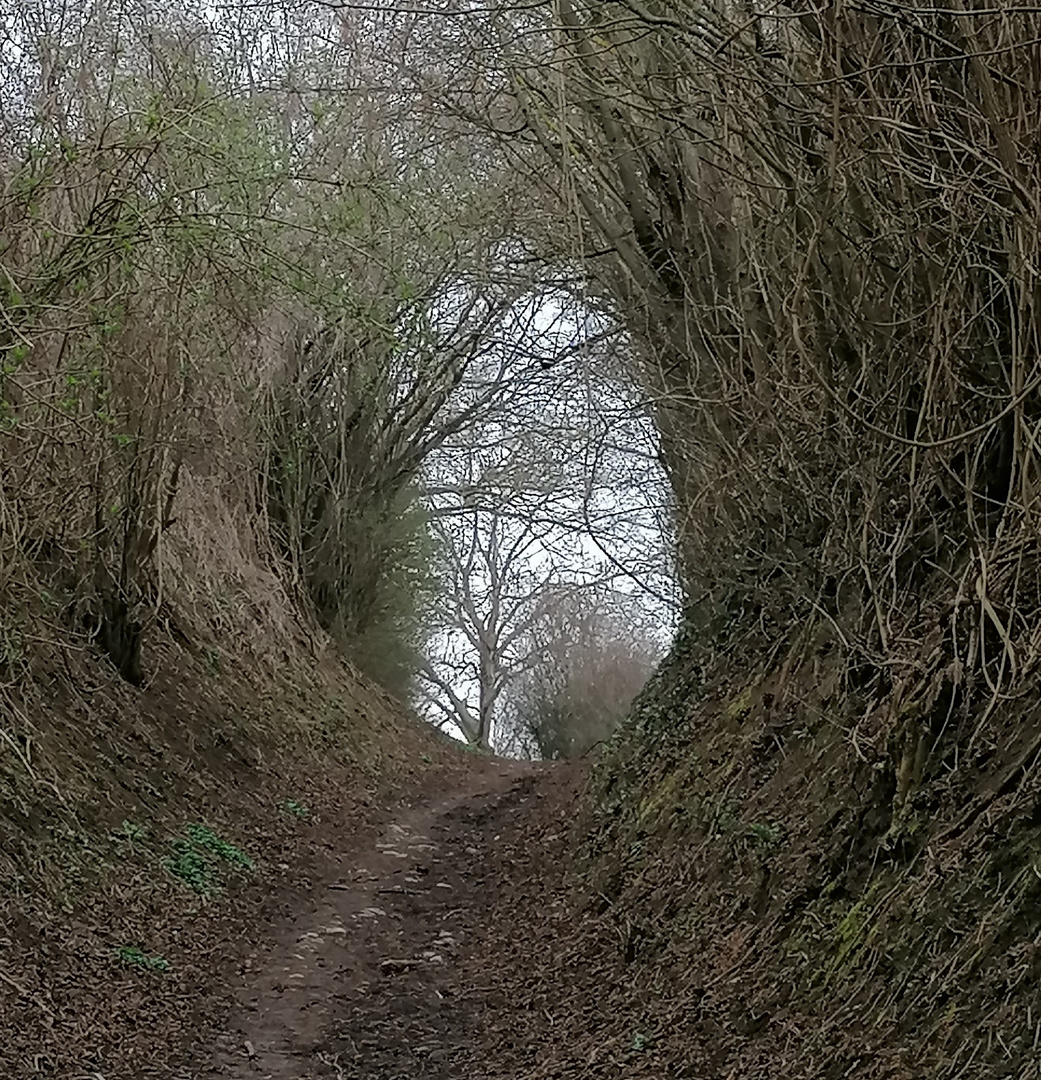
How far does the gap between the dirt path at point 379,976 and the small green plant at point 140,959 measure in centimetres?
42

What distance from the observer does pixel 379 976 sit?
7.24 meters

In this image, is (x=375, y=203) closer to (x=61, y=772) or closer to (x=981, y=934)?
(x=61, y=772)

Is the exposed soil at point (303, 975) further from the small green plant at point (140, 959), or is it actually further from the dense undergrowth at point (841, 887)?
the dense undergrowth at point (841, 887)

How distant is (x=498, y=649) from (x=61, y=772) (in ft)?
83.7

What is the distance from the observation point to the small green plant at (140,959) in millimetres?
6691

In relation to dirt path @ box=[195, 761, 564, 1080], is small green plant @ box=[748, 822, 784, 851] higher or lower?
higher

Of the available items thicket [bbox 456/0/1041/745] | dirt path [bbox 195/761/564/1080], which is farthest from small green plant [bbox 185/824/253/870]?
thicket [bbox 456/0/1041/745]

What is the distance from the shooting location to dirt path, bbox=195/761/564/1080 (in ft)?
19.2

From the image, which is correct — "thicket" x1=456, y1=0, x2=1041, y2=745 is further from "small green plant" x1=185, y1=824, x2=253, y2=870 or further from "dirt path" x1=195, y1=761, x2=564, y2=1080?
"small green plant" x1=185, y1=824, x2=253, y2=870

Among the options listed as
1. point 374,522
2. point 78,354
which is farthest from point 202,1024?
point 374,522

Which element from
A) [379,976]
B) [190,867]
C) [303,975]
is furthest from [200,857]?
[379,976]

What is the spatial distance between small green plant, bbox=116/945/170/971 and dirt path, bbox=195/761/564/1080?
1.39ft

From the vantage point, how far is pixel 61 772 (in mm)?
8266

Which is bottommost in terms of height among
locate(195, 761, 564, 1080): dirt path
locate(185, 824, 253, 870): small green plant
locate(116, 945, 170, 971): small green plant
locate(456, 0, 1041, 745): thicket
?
locate(116, 945, 170, 971): small green plant
